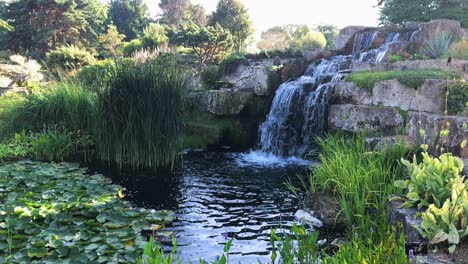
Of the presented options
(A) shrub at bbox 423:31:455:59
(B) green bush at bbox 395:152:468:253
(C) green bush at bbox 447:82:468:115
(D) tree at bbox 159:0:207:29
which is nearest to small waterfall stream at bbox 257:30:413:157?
(A) shrub at bbox 423:31:455:59

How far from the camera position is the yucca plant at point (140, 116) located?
5652mm

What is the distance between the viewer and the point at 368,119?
594cm

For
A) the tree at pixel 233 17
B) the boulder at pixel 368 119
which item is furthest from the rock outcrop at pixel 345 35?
the tree at pixel 233 17

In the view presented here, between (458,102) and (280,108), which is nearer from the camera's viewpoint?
(458,102)

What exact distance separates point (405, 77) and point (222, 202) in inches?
138

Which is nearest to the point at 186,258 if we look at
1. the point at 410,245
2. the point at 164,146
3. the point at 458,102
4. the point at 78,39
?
the point at 410,245

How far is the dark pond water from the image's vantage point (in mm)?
3262

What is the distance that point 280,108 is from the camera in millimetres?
8141

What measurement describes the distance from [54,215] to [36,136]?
11.1 feet

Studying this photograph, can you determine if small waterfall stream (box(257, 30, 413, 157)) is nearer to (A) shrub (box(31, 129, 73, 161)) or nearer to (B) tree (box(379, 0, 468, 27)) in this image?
(A) shrub (box(31, 129, 73, 161))

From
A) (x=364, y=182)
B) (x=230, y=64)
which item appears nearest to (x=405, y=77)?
(x=364, y=182)

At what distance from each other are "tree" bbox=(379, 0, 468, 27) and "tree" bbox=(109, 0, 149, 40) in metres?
22.8

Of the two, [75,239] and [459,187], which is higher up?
[459,187]

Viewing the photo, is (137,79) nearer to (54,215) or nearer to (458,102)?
(54,215)
